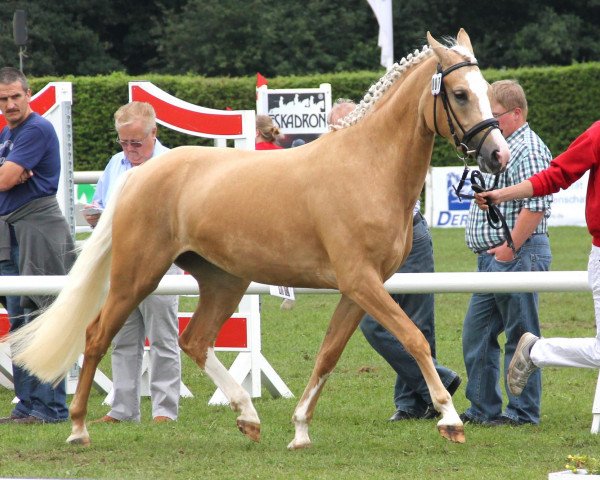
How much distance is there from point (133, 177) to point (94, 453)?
163cm

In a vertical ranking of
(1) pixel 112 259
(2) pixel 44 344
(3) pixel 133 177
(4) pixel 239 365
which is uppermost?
(3) pixel 133 177

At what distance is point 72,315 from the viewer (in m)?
7.05

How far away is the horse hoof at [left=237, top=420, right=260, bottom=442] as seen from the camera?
675 cm

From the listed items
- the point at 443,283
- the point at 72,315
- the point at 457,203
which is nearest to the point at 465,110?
the point at 443,283

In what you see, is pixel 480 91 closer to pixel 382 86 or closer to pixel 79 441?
pixel 382 86

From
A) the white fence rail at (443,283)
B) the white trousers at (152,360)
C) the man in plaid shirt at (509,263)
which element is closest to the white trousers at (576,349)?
the white fence rail at (443,283)

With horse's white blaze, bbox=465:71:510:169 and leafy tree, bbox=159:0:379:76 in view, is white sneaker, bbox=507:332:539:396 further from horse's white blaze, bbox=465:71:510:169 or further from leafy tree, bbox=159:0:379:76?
leafy tree, bbox=159:0:379:76

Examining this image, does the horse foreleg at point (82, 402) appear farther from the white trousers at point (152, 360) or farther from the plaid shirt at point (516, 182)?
the plaid shirt at point (516, 182)

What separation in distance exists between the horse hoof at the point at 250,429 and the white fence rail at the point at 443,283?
0.98 meters

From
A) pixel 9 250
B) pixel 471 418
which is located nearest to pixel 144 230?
pixel 9 250

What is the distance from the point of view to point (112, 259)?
6961 millimetres

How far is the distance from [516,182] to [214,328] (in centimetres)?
204

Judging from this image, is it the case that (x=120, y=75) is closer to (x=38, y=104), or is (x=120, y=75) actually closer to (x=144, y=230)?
(x=38, y=104)

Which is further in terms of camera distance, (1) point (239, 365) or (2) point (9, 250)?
(1) point (239, 365)
